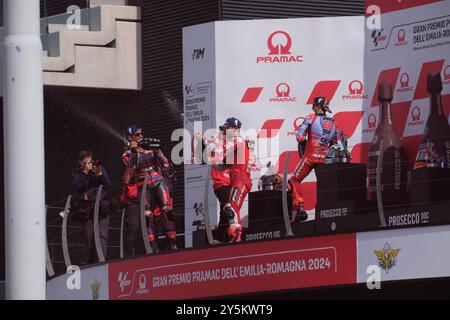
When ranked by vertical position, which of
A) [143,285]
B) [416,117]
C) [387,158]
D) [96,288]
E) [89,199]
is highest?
[416,117]

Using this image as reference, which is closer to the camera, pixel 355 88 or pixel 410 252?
pixel 410 252

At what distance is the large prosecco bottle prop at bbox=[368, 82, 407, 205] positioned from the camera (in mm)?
Result: 11945

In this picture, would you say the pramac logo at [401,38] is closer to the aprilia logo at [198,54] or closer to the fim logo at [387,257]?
the fim logo at [387,257]

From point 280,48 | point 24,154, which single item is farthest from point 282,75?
point 24,154

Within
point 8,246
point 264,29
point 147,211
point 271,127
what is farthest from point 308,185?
point 8,246

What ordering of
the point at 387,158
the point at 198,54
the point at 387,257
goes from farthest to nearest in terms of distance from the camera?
1. the point at 198,54
2. the point at 387,158
3. the point at 387,257

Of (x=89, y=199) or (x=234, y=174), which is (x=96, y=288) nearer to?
(x=89, y=199)

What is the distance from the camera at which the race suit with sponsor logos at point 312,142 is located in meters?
13.0

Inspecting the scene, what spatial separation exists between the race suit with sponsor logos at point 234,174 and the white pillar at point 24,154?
29.6ft

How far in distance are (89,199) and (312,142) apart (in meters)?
3.29

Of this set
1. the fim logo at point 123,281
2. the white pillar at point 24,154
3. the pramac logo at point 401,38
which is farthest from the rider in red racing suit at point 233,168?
the white pillar at point 24,154

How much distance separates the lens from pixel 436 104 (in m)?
12.3

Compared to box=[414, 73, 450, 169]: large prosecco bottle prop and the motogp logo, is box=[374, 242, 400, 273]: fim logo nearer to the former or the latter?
box=[414, 73, 450, 169]: large prosecco bottle prop

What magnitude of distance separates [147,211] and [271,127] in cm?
378
